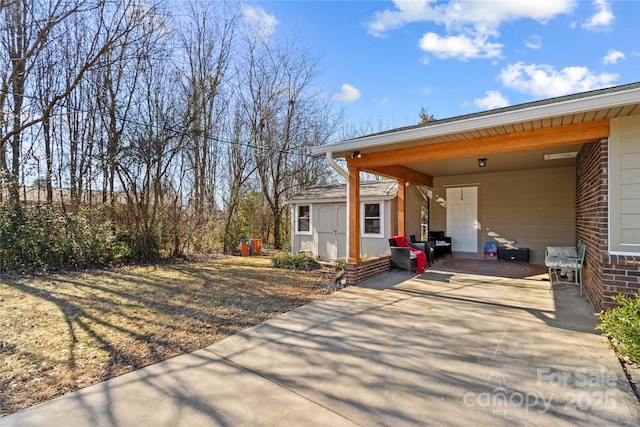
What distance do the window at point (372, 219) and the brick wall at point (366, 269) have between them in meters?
1.84

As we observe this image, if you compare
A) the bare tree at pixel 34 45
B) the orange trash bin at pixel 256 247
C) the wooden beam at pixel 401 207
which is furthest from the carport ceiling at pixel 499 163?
the bare tree at pixel 34 45

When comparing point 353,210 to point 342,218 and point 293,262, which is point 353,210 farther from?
point 342,218

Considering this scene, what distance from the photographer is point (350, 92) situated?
51.7 ft

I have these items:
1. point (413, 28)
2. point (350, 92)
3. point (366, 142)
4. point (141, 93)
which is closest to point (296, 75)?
point (350, 92)

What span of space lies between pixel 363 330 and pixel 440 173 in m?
6.39

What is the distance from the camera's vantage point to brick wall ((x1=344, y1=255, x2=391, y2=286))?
19.0ft

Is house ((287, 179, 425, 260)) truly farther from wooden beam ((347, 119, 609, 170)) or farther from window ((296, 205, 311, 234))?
wooden beam ((347, 119, 609, 170))

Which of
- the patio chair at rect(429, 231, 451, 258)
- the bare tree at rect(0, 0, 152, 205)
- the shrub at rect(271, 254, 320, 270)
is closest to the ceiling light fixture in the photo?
the patio chair at rect(429, 231, 451, 258)

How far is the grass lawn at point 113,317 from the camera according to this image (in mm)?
2660

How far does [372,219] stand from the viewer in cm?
884

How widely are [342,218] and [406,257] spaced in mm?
3375

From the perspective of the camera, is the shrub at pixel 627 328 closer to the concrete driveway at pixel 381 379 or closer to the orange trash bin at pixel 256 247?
the concrete driveway at pixel 381 379

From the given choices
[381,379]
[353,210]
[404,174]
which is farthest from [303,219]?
[381,379]

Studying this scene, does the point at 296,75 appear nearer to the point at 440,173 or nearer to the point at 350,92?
the point at 350,92
